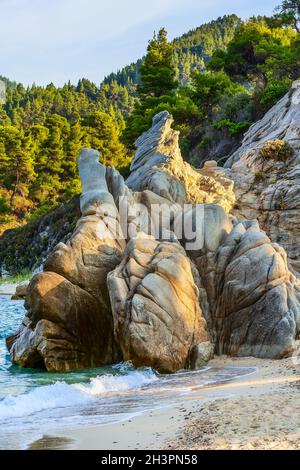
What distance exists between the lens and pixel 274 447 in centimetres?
619

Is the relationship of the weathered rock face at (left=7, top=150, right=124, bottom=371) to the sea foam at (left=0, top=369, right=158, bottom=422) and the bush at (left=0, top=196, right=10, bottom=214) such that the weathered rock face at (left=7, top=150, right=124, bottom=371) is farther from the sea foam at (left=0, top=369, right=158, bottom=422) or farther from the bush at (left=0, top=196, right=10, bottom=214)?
the bush at (left=0, top=196, right=10, bottom=214)

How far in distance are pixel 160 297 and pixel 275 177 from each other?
12679 millimetres

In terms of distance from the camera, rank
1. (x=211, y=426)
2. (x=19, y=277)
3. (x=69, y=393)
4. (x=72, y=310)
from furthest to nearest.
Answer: (x=19, y=277)
(x=72, y=310)
(x=69, y=393)
(x=211, y=426)

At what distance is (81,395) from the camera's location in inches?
418

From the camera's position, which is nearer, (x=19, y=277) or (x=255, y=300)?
(x=255, y=300)

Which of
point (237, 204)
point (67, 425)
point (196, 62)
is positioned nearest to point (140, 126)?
point (237, 204)

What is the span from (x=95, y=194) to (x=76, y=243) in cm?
274

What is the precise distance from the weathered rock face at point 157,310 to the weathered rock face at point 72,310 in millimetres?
1029

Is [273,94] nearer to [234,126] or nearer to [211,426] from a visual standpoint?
[234,126]

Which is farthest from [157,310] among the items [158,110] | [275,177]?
[158,110]

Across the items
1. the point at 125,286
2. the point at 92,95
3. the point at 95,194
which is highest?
the point at 92,95

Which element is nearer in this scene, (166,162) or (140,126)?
(166,162)

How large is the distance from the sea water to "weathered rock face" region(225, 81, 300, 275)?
10.7m

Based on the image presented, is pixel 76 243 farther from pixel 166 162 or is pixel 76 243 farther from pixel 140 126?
pixel 140 126
